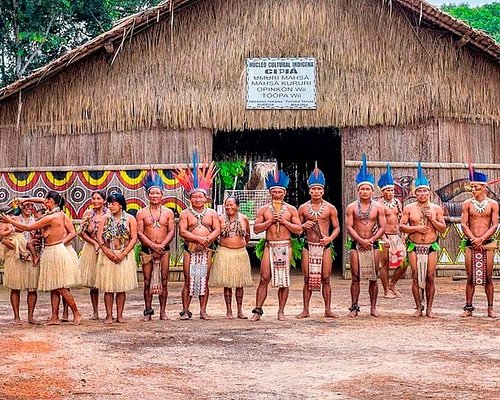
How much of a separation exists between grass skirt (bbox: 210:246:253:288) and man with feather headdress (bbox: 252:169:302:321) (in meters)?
0.20

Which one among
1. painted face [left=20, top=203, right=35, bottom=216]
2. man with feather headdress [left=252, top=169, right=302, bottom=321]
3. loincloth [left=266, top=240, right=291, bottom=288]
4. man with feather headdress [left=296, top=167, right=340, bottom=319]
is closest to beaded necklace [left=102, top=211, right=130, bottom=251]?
painted face [left=20, top=203, right=35, bottom=216]

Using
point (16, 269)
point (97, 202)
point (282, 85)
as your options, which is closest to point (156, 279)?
point (97, 202)

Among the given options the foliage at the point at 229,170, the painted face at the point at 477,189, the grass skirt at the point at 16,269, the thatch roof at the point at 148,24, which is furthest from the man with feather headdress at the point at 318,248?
the foliage at the point at 229,170

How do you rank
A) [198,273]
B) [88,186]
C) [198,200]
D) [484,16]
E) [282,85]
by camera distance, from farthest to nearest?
[484,16] < [88,186] < [282,85] < [198,200] < [198,273]

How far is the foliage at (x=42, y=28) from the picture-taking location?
16672 mm

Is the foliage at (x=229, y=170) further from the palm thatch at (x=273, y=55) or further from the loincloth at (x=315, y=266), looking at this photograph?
the loincloth at (x=315, y=266)

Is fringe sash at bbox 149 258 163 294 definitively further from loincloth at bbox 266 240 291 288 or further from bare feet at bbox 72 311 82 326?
loincloth at bbox 266 240 291 288

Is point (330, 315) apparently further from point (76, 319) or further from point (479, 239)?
point (76, 319)

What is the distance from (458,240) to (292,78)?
12.7ft

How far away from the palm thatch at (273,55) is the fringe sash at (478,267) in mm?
4387

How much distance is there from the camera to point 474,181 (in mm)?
8727

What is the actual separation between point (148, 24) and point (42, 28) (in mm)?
5595

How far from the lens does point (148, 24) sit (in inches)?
487

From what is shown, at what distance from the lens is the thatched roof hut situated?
12523mm
